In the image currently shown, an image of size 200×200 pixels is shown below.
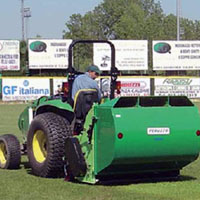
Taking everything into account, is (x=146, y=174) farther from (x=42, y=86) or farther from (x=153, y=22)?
(x=153, y=22)

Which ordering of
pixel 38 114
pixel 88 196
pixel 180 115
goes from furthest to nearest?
pixel 38 114
pixel 180 115
pixel 88 196

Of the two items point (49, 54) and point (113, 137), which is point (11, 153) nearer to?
point (113, 137)

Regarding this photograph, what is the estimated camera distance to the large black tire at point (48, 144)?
1022 cm

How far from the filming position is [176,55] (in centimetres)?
5138

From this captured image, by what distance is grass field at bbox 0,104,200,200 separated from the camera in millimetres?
8984

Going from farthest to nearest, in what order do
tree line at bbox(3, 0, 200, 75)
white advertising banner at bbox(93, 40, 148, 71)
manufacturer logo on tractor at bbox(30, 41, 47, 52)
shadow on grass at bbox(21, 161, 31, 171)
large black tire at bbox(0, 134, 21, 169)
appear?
tree line at bbox(3, 0, 200, 75) → white advertising banner at bbox(93, 40, 148, 71) → manufacturer logo on tractor at bbox(30, 41, 47, 52) → shadow on grass at bbox(21, 161, 31, 171) → large black tire at bbox(0, 134, 21, 169)

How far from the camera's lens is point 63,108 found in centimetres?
1041

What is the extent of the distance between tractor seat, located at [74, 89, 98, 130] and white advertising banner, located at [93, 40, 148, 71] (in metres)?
38.9

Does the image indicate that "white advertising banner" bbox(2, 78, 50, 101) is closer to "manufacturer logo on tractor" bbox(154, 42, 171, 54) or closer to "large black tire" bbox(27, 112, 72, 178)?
"manufacturer logo on tractor" bbox(154, 42, 171, 54)

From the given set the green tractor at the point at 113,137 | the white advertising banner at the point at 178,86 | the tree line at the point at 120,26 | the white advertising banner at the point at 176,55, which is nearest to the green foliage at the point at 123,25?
the tree line at the point at 120,26

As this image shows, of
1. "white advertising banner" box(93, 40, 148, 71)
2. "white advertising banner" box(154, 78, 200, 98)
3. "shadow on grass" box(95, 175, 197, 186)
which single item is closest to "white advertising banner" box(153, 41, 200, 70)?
"white advertising banner" box(93, 40, 148, 71)

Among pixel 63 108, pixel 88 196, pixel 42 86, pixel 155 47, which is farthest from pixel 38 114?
pixel 155 47

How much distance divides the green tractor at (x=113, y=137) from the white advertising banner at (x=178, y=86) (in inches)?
1285

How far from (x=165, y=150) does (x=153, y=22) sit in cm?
7189
